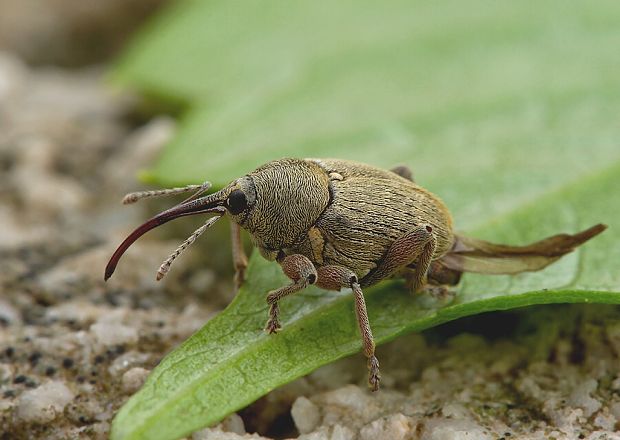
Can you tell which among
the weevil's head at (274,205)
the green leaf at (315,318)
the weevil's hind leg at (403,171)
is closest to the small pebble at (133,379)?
the green leaf at (315,318)

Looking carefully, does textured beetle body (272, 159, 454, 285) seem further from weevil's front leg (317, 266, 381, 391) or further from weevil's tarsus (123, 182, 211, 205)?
weevil's tarsus (123, 182, 211, 205)

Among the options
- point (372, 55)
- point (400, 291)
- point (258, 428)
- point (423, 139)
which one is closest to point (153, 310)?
point (258, 428)

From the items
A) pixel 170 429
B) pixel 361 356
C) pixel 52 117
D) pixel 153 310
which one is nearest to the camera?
pixel 170 429

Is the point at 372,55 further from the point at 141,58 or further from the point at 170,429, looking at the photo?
the point at 170,429

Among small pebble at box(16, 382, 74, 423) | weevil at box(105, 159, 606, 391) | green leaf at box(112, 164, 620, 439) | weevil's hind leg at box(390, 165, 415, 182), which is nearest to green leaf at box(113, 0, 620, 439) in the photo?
green leaf at box(112, 164, 620, 439)

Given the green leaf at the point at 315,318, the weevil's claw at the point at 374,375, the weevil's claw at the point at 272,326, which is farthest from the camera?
the weevil's claw at the point at 374,375

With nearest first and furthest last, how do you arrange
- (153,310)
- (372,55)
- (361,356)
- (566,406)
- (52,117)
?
(566,406)
(361,356)
(153,310)
(372,55)
(52,117)

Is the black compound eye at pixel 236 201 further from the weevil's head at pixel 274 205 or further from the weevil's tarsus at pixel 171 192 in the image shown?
the weevil's tarsus at pixel 171 192
